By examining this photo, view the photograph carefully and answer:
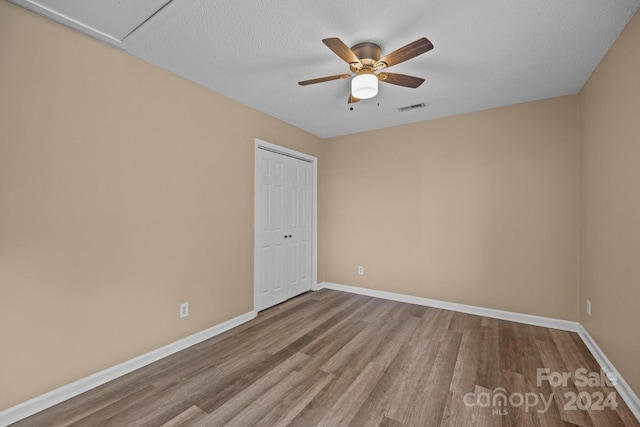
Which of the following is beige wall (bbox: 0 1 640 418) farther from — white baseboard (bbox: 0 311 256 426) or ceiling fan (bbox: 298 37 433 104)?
ceiling fan (bbox: 298 37 433 104)

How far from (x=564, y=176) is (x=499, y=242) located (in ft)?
3.14

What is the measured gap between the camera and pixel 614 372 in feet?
6.57

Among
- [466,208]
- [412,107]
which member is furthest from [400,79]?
[466,208]

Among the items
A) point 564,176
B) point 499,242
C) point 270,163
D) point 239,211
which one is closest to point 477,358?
point 499,242

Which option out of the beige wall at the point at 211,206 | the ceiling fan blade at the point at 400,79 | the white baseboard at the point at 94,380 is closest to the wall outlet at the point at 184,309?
the beige wall at the point at 211,206

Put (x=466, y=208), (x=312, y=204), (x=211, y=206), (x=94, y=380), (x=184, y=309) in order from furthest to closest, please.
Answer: (x=312, y=204)
(x=466, y=208)
(x=211, y=206)
(x=184, y=309)
(x=94, y=380)

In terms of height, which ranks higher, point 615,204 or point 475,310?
point 615,204

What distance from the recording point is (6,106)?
5.36ft

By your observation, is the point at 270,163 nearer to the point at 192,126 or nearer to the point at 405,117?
the point at 192,126

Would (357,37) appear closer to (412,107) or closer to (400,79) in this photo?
(400,79)

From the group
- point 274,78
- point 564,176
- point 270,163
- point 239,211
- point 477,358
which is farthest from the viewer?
point 270,163

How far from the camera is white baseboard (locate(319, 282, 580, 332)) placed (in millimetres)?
2939

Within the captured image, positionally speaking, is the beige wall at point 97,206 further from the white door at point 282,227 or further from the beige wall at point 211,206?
the white door at point 282,227

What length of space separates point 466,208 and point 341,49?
262cm
